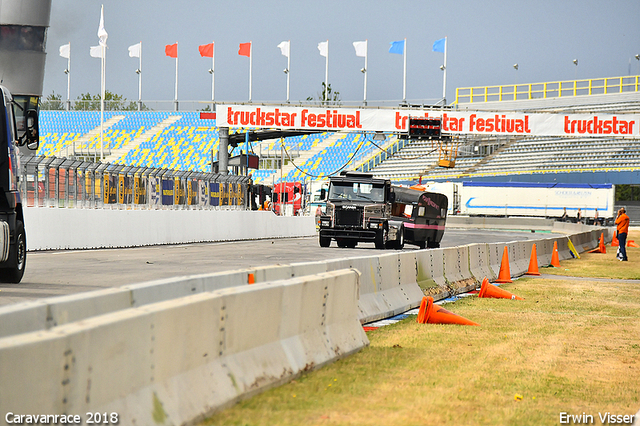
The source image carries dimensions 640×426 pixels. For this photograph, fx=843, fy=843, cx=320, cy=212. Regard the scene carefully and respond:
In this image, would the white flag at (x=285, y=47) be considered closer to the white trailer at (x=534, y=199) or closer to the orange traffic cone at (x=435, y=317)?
the white trailer at (x=534, y=199)

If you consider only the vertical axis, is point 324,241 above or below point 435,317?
below

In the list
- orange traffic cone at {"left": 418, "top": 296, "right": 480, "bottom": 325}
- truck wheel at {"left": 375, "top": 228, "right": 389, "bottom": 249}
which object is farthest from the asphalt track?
orange traffic cone at {"left": 418, "top": 296, "right": 480, "bottom": 325}

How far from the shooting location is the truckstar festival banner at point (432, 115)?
158 ft

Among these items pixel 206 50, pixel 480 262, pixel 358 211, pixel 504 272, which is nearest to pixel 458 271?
pixel 480 262

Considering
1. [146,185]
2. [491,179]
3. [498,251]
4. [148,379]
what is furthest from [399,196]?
[491,179]

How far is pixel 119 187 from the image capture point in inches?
1037

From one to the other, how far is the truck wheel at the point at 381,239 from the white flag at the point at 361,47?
34382 mm

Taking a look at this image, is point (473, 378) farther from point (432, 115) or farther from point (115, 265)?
point (432, 115)

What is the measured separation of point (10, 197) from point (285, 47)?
Answer: 52539 millimetres

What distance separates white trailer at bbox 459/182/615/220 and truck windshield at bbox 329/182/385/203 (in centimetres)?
4345

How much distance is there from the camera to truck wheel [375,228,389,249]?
29.8 m

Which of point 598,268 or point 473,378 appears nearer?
point 473,378

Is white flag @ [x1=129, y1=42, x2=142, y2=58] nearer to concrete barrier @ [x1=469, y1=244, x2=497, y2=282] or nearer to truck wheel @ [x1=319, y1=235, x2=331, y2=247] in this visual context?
truck wheel @ [x1=319, y1=235, x2=331, y2=247]

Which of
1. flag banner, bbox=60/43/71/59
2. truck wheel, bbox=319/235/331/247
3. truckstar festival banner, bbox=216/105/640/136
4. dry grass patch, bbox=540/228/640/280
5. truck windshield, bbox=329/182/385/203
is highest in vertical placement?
flag banner, bbox=60/43/71/59
